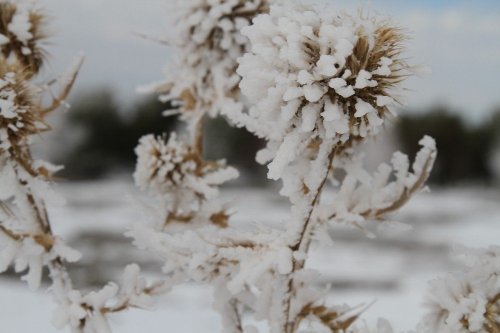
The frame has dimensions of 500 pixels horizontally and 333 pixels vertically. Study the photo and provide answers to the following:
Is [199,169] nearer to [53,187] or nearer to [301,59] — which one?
[53,187]

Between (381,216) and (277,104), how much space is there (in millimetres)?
646

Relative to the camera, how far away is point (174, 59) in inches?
99.1

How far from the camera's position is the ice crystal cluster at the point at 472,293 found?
160 cm

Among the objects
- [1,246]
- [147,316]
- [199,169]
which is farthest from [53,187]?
[147,316]

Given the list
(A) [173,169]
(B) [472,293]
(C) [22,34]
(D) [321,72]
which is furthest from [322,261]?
(D) [321,72]

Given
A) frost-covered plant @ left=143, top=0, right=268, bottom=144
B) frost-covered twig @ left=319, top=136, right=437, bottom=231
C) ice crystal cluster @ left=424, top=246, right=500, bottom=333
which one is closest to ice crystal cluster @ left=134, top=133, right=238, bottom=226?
frost-covered plant @ left=143, top=0, right=268, bottom=144

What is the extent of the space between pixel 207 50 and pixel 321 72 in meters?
1.15

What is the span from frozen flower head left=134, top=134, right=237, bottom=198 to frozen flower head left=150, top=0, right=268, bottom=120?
0.20m

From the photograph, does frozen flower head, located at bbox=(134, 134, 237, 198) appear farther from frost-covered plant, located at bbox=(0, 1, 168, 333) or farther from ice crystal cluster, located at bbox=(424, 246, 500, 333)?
ice crystal cluster, located at bbox=(424, 246, 500, 333)

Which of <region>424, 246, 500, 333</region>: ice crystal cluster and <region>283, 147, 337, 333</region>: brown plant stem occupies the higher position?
<region>283, 147, 337, 333</region>: brown plant stem

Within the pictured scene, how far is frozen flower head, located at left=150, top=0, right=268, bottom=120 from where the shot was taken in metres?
2.35

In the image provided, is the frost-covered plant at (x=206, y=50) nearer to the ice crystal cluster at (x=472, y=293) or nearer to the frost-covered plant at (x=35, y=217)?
the frost-covered plant at (x=35, y=217)

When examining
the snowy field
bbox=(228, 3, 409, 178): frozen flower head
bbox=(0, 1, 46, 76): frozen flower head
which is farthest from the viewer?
the snowy field

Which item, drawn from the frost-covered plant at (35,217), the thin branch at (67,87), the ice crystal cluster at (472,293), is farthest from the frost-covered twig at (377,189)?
the thin branch at (67,87)
